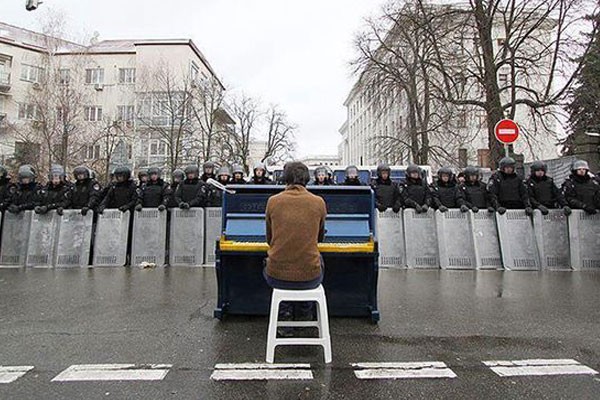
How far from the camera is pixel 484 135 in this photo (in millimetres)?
34094

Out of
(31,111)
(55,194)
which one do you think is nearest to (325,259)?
(55,194)

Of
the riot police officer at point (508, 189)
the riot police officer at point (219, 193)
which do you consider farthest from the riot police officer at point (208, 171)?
the riot police officer at point (508, 189)

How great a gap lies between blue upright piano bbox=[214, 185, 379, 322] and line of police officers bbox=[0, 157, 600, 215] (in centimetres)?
451

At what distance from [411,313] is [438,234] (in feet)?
13.8

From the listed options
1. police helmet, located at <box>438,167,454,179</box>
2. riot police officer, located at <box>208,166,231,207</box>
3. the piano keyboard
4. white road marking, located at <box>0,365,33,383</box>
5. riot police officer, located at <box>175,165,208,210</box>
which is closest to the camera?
white road marking, located at <box>0,365,33,383</box>

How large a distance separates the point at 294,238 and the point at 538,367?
237 centimetres

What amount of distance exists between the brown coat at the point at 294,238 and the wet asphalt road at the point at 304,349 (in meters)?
0.80

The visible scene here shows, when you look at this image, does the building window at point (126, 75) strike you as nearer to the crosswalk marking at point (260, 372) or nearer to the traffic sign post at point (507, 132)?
the traffic sign post at point (507, 132)

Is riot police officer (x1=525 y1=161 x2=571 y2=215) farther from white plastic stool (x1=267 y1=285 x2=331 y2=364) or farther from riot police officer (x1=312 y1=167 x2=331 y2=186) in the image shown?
white plastic stool (x1=267 y1=285 x2=331 y2=364)

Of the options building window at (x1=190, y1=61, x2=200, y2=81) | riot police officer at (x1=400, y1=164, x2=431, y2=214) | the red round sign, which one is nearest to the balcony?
building window at (x1=190, y1=61, x2=200, y2=81)

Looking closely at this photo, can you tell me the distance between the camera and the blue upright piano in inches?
209

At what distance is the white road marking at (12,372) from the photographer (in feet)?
12.2

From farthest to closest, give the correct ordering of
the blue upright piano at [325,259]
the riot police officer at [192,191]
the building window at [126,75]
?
the building window at [126,75] → the riot police officer at [192,191] → the blue upright piano at [325,259]

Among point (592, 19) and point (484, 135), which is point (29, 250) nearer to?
point (592, 19)
